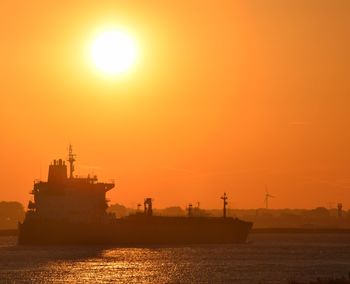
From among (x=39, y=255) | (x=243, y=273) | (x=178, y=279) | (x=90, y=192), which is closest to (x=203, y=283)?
(x=178, y=279)

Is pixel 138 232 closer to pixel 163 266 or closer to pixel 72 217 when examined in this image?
pixel 72 217

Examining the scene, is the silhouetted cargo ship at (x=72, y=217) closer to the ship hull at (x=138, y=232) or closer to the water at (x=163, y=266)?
the ship hull at (x=138, y=232)

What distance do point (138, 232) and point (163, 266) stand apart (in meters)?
45.9

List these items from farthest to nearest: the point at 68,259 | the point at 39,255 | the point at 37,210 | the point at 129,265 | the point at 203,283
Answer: the point at 37,210 → the point at 39,255 → the point at 68,259 → the point at 129,265 → the point at 203,283

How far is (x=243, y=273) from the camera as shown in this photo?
7794cm

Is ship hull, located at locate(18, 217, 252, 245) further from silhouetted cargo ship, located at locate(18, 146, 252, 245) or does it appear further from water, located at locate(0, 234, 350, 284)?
water, located at locate(0, 234, 350, 284)

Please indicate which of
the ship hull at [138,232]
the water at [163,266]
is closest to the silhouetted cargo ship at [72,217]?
the ship hull at [138,232]

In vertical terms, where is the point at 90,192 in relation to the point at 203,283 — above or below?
above

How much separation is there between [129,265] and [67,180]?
3807cm

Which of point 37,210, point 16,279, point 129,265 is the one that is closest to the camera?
point 16,279

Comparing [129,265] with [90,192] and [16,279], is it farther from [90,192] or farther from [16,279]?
[90,192]

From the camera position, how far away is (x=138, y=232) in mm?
131500

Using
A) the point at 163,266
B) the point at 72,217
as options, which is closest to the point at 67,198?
the point at 72,217

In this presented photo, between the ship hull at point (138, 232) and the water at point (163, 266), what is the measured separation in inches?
283
